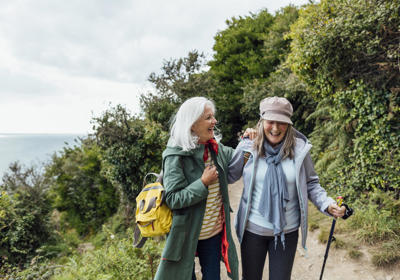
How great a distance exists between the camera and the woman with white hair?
175cm

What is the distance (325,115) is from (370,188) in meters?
2.73

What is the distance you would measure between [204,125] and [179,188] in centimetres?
53

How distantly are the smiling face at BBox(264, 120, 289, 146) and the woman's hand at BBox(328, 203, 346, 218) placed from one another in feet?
2.20

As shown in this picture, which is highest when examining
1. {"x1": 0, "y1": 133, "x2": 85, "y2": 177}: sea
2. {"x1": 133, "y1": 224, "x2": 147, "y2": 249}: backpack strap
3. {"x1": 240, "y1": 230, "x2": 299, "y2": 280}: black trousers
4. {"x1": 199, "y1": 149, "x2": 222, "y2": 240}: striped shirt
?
{"x1": 199, "y1": 149, "x2": 222, "y2": 240}: striped shirt

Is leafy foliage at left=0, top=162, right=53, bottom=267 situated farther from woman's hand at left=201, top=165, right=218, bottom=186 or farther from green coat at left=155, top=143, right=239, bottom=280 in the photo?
woman's hand at left=201, top=165, right=218, bottom=186

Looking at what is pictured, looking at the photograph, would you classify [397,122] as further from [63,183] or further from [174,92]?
[63,183]

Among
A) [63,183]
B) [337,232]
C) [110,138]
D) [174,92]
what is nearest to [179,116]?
[337,232]

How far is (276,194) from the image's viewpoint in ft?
6.20

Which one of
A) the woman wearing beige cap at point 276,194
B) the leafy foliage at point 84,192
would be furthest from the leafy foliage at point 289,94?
the leafy foliage at point 84,192

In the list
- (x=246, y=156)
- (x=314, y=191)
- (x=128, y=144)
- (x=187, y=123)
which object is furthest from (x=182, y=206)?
(x=128, y=144)

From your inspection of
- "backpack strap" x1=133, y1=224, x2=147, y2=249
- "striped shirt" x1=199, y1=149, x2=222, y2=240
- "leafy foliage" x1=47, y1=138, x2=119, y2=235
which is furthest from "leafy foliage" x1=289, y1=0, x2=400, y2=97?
"leafy foliage" x1=47, y1=138, x2=119, y2=235

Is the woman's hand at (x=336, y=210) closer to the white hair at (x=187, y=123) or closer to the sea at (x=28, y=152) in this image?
the white hair at (x=187, y=123)

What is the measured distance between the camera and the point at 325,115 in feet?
22.5

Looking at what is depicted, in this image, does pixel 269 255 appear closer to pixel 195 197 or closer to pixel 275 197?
pixel 275 197
